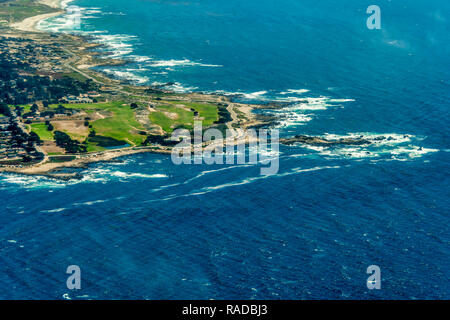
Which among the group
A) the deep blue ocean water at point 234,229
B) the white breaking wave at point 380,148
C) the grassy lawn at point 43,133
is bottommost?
the deep blue ocean water at point 234,229

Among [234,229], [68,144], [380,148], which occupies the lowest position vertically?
[234,229]

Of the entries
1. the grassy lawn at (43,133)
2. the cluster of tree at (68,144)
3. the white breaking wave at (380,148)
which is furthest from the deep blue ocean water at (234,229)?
the grassy lawn at (43,133)

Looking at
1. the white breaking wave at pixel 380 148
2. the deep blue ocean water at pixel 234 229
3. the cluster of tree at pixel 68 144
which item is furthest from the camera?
the cluster of tree at pixel 68 144

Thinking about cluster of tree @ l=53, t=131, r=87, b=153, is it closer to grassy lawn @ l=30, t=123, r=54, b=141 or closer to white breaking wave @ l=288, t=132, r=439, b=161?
grassy lawn @ l=30, t=123, r=54, b=141

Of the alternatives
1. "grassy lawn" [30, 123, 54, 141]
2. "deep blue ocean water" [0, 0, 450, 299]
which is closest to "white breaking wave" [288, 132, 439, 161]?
"deep blue ocean water" [0, 0, 450, 299]

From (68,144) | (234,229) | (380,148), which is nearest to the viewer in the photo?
(234,229)

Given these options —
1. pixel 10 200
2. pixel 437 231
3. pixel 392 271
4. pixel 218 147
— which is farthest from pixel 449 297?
pixel 10 200

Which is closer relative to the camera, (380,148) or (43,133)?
(380,148)

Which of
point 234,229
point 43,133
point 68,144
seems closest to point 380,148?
point 234,229

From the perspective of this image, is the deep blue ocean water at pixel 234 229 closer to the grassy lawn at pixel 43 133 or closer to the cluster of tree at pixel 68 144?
the cluster of tree at pixel 68 144

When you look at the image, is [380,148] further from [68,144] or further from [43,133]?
[43,133]
